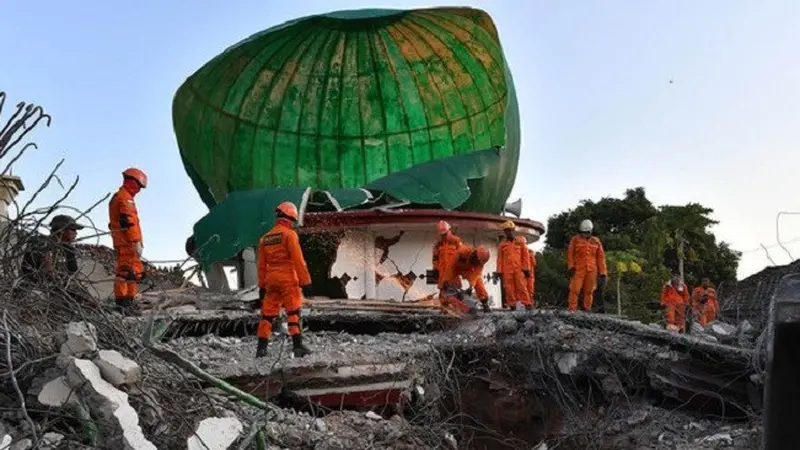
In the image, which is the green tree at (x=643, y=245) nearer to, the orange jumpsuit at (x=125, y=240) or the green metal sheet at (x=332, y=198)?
the green metal sheet at (x=332, y=198)

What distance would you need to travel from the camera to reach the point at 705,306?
1396cm

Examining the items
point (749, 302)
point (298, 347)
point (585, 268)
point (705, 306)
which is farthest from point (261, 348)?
point (705, 306)

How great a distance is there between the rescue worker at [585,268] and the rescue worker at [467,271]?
1406 millimetres

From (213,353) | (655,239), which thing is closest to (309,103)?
(213,353)

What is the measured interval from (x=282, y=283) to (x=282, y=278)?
0.04m

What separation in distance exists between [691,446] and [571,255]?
5715 mm

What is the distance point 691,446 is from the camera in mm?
6305

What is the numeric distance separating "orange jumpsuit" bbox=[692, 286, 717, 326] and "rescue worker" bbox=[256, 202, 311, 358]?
7.45m

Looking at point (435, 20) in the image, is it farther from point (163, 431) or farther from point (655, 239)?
point (655, 239)

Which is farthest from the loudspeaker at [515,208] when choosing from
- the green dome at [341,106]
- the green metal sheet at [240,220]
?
the green metal sheet at [240,220]

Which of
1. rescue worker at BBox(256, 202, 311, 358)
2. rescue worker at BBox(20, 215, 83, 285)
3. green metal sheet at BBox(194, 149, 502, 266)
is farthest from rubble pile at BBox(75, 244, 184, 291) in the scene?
green metal sheet at BBox(194, 149, 502, 266)

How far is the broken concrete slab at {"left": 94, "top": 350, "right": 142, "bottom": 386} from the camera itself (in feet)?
14.9

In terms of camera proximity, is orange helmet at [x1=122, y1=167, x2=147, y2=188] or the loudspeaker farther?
the loudspeaker

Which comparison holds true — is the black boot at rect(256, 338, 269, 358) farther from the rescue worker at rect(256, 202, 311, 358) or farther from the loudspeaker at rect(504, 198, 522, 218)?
the loudspeaker at rect(504, 198, 522, 218)
